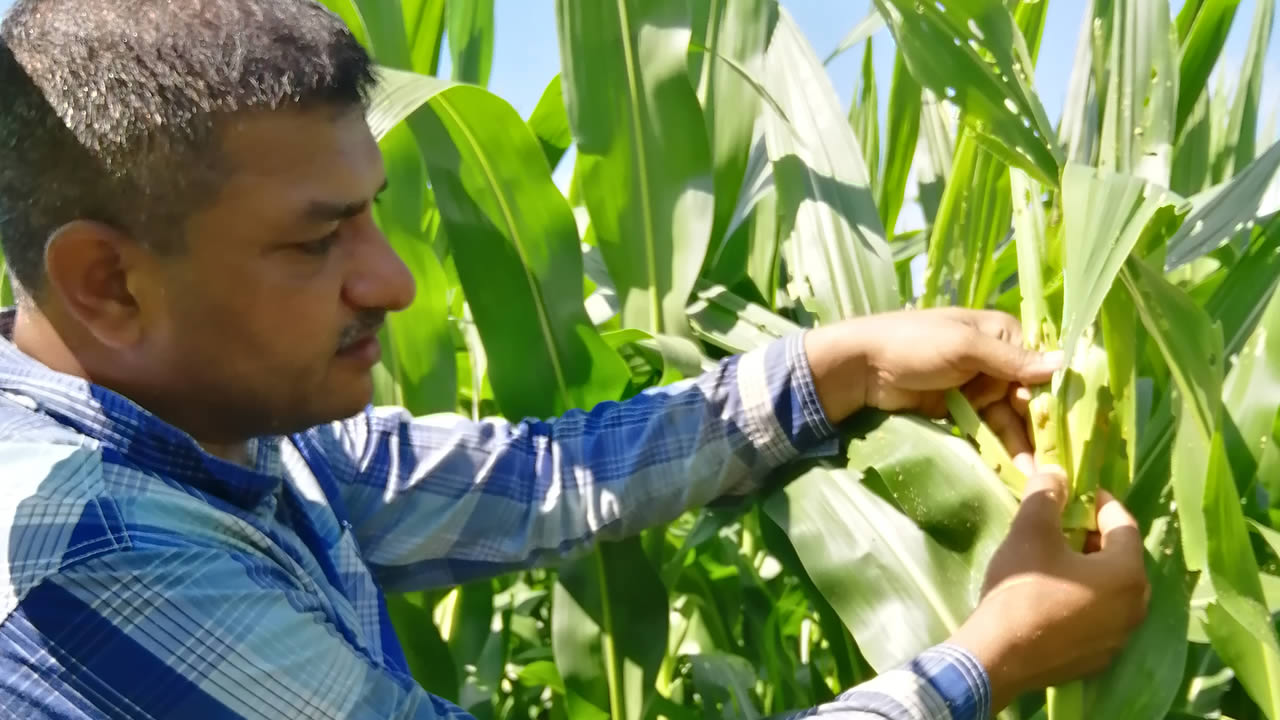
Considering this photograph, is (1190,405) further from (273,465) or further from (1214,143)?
(1214,143)

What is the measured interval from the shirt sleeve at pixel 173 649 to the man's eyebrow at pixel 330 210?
179 millimetres

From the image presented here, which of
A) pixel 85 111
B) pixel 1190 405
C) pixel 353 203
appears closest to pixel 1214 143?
pixel 1190 405

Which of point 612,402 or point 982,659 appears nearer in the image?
point 982,659

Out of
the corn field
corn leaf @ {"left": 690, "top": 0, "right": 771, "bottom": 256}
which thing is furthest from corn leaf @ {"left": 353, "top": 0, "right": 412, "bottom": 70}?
corn leaf @ {"left": 690, "top": 0, "right": 771, "bottom": 256}

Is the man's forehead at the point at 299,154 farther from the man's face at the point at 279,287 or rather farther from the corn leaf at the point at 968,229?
the corn leaf at the point at 968,229

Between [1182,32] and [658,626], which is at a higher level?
[1182,32]

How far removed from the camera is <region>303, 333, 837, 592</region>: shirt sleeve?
2.61ft

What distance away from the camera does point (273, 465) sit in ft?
2.25

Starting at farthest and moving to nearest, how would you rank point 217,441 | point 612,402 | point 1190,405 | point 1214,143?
point 1214,143 → point 612,402 → point 217,441 → point 1190,405

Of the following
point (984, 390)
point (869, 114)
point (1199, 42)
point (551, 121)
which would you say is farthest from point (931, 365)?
point (551, 121)

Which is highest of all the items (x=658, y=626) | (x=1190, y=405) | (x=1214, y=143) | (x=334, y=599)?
(x=1214, y=143)

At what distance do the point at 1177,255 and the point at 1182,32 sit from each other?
0.17m

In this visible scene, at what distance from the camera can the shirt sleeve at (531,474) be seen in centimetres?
80

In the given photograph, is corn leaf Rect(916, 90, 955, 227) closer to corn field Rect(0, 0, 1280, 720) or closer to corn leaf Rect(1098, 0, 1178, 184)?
corn field Rect(0, 0, 1280, 720)
